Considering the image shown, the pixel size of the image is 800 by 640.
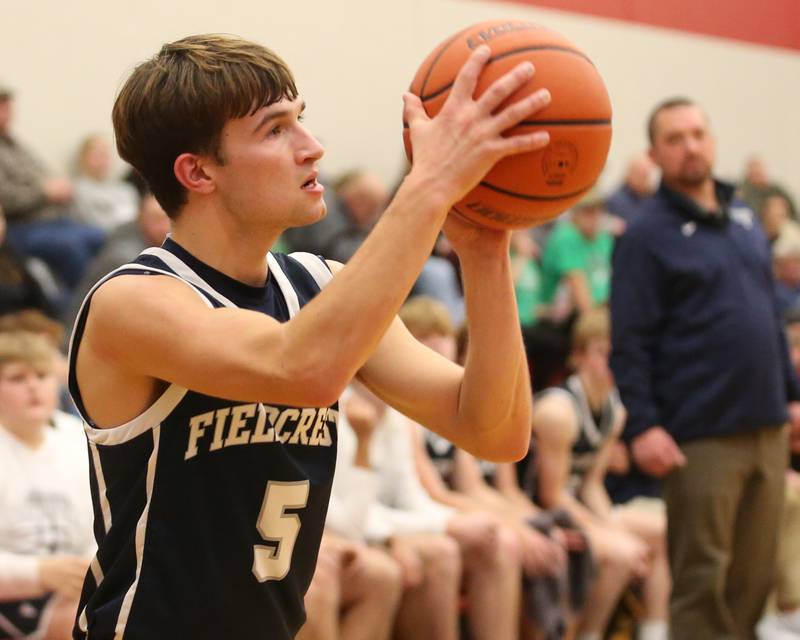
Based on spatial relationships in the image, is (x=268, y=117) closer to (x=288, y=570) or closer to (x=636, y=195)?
(x=288, y=570)

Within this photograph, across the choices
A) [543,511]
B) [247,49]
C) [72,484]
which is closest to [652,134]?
[543,511]

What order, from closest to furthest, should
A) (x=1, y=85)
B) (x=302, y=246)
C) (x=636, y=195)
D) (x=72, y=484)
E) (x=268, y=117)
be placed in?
1. (x=268, y=117)
2. (x=72, y=484)
3. (x=1, y=85)
4. (x=302, y=246)
5. (x=636, y=195)

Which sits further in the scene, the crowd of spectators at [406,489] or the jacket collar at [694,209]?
the jacket collar at [694,209]

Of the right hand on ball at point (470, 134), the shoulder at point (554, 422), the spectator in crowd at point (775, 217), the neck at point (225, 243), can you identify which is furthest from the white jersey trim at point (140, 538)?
the spectator in crowd at point (775, 217)

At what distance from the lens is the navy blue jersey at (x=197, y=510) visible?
8.05 feet

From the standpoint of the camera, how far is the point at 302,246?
28.6ft

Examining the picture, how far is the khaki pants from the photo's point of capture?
555 centimetres

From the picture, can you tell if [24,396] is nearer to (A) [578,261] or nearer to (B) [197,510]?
(B) [197,510]

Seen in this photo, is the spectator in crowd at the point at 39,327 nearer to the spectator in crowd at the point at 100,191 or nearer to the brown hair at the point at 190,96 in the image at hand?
the spectator in crowd at the point at 100,191

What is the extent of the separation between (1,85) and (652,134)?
421cm

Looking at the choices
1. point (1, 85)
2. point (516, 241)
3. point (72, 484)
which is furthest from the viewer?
point (516, 241)

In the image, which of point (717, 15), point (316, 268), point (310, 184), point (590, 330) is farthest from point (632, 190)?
point (310, 184)

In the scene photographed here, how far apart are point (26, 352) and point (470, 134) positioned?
344 cm

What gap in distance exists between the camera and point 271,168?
2516 millimetres
